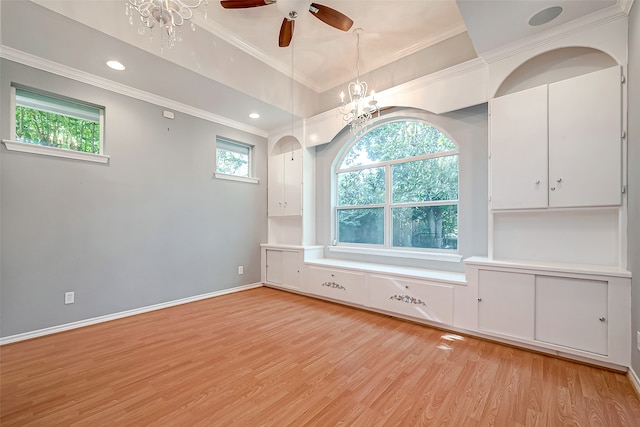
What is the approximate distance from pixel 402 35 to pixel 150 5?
2908 mm

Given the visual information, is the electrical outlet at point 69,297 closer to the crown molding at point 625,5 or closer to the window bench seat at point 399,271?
the window bench seat at point 399,271

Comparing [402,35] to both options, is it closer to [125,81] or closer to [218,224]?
[125,81]

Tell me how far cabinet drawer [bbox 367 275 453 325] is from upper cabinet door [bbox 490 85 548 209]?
1127mm

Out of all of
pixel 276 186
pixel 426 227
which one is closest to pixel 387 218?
pixel 426 227

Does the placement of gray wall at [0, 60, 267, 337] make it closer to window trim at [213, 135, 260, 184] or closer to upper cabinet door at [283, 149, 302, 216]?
window trim at [213, 135, 260, 184]

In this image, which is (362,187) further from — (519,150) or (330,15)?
(330,15)

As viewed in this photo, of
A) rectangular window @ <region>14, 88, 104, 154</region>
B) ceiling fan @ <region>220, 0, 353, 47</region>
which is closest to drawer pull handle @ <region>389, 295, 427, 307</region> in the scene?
ceiling fan @ <region>220, 0, 353, 47</region>

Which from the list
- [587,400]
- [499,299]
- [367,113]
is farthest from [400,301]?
[367,113]

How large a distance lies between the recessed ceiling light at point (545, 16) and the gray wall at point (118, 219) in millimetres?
4144

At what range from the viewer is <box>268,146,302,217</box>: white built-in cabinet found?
15.7 ft

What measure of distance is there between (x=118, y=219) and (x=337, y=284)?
304 centimetres

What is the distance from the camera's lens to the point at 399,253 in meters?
3.82

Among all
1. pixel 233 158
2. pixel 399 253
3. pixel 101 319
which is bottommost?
pixel 101 319

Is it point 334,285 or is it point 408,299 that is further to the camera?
point 334,285
